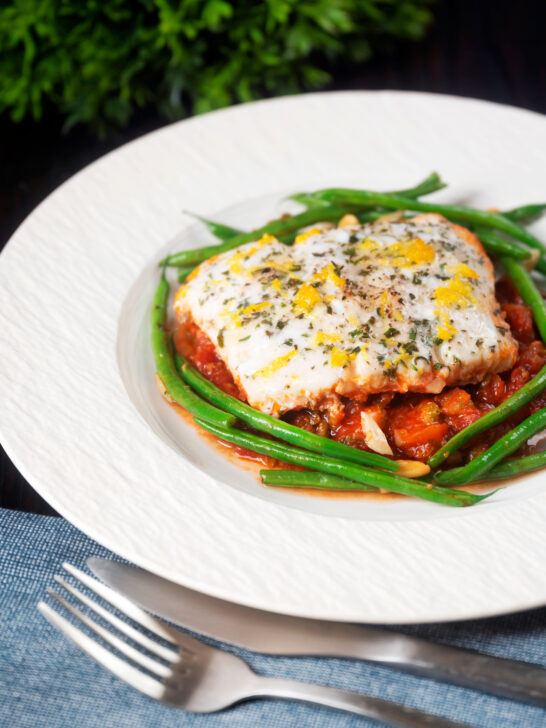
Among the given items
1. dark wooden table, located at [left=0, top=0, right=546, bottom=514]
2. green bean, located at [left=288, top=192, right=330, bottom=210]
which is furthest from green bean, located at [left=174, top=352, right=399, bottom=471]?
dark wooden table, located at [left=0, top=0, right=546, bottom=514]

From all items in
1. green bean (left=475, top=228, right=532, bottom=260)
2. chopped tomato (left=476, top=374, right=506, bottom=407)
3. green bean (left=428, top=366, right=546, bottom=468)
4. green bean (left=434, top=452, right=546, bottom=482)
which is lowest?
green bean (left=434, top=452, right=546, bottom=482)

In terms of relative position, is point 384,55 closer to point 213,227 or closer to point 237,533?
point 213,227

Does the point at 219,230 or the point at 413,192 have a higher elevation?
the point at 219,230

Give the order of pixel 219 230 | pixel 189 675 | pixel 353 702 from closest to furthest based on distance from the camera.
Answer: pixel 353 702, pixel 189 675, pixel 219 230

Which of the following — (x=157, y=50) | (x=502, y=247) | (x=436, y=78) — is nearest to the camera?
(x=502, y=247)

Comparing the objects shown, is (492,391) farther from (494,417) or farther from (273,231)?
(273,231)

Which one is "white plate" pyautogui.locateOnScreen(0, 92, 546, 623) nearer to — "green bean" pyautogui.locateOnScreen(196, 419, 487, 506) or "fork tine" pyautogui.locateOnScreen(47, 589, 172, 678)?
"green bean" pyautogui.locateOnScreen(196, 419, 487, 506)

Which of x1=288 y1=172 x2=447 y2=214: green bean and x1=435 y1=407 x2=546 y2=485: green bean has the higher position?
x1=288 y1=172 x2=447 y2=214: green bean

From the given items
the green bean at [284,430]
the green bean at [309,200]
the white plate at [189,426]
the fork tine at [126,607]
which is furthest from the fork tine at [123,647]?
the green bean at [309,200]

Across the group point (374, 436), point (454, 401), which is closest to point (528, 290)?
point (454, 401)
